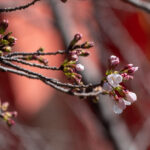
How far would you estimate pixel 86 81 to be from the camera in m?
4.28

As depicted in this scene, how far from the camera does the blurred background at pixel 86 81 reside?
4.61 metres

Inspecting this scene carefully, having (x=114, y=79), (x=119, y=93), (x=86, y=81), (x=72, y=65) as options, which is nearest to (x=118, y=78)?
(x=114, y=79)

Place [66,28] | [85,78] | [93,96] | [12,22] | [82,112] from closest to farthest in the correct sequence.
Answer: [93,96], [85,78], [66,28], [82,112], [12,22]

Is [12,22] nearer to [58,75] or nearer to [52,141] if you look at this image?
[58,75]

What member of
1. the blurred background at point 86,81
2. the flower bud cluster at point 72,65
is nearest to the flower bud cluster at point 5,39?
the flower bud cluster at point 72,65

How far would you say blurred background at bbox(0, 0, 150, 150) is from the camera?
461 centimetres

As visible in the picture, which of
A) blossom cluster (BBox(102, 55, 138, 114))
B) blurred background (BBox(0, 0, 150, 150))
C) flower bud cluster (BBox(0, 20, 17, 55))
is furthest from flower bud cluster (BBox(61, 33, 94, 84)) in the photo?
blurred background (BBox(0, 0, 150, 150))

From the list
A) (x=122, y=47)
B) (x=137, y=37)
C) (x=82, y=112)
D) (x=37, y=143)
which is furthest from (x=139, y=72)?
(x=137, y=37)

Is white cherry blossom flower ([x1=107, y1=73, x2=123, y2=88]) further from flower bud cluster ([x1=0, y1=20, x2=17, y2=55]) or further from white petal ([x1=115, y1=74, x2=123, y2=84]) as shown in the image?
flower bud cluster ([x1=0, y1=20, x2=17, y2=55])

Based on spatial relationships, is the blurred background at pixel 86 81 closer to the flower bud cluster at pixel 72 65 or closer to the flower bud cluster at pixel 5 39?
the flower bud cluster at pixel 72 65

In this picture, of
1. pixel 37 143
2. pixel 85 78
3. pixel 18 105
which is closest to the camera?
pixel 85 78

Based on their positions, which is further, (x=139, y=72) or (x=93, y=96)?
(x=139, y=72)

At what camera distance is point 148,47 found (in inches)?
314

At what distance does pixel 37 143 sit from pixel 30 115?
10.8ft
